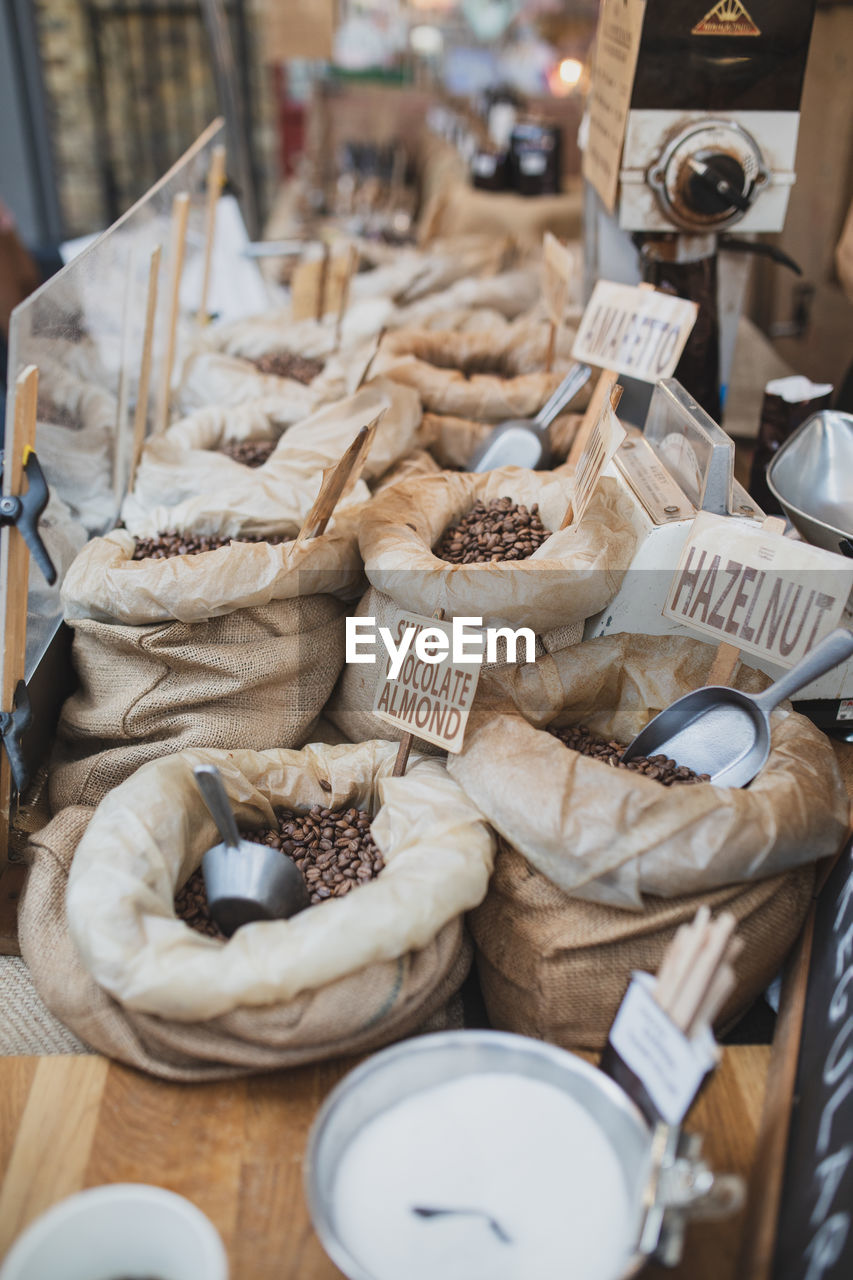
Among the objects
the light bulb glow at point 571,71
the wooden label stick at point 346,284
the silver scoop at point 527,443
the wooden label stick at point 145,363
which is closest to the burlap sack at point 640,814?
the silver scoop at point 527,443

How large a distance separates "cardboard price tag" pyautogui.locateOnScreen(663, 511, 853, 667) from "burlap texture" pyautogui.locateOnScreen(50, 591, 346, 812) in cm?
57

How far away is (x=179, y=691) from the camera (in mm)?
1423

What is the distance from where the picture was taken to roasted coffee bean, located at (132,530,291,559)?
155cm

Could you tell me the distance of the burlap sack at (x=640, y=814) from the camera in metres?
1.06

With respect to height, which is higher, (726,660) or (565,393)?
(565,393)

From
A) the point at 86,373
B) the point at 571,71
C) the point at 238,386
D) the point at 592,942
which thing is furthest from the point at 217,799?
the point at 571,71

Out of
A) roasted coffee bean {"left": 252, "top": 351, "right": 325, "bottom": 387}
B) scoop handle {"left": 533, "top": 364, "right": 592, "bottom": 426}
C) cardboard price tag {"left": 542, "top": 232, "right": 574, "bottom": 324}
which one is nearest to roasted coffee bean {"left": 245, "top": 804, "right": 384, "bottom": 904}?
scoop handle {"left": 533, "top": 364, "right": 592, "bottom": 426}

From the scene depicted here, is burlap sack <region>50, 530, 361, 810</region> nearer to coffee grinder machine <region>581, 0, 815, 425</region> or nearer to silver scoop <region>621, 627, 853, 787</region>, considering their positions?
silver scoop <region>621, 627, 853, 787</region>

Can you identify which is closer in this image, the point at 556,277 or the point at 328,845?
the point at 328,845

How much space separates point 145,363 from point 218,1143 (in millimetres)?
1412

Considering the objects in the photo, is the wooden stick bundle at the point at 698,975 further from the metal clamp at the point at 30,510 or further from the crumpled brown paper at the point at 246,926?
the metal clamp at the point at 30,510

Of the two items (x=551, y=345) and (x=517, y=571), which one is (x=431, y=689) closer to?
(x=517, y=571)

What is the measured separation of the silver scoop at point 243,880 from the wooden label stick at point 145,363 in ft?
3.12

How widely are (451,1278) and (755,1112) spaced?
1.29 ft
